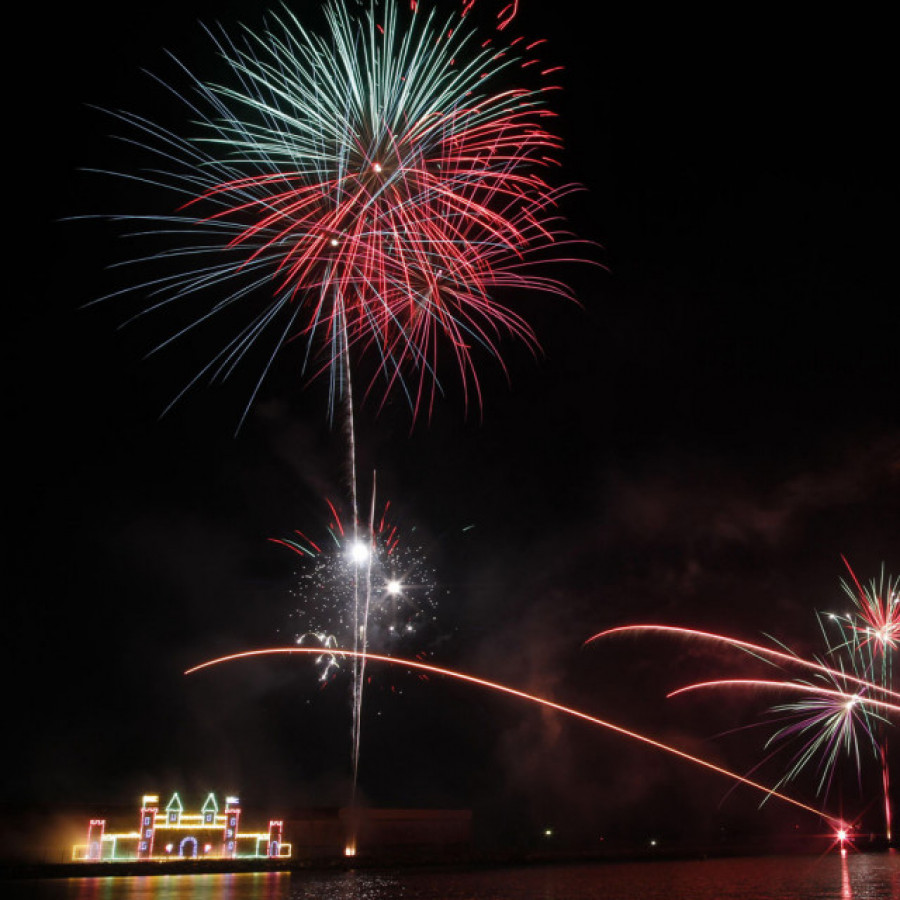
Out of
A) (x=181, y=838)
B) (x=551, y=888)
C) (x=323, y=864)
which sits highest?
(x=181, y=838)

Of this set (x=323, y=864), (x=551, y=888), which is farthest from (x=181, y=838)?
(x=551, y=888)

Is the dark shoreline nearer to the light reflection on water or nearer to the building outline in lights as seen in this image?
the building outline in lights

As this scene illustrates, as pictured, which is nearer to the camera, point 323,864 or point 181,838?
point 323,864

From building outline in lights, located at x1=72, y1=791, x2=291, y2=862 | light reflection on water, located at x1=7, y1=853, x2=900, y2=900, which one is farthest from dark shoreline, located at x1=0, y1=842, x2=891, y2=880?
light reflection on water, located at x1=7, y1=853, x2=900, y2=900

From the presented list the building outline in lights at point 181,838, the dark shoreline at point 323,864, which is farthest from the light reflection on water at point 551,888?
the building outline in lights at point 181,838

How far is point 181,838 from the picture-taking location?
3762 cm

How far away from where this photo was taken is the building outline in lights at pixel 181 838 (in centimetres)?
3600

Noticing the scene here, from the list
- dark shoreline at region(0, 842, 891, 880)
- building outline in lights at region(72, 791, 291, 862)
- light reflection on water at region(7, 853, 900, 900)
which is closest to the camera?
light reflection on water at region(7, 853, 900, 900)

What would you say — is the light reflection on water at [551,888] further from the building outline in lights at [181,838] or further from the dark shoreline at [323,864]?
the building outline in lights at [181,838]

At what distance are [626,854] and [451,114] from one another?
40.2m

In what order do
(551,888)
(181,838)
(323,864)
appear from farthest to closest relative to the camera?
(181,838)
(323,864)
(551,888)

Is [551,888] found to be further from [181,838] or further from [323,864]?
[181,838]

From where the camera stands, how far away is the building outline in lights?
3600cm

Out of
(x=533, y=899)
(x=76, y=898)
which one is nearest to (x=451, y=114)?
(x=533, y=899)
